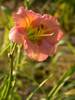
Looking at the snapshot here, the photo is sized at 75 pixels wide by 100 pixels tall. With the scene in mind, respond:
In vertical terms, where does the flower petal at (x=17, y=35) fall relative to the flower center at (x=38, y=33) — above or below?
above

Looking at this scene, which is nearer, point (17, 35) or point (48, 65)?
point (17, 35)

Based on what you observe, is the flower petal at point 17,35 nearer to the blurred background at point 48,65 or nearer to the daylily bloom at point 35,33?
the daylily bloom at point 35,33

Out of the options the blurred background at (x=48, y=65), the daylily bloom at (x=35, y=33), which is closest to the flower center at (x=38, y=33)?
the daylily bloom at (x=35, y=33)

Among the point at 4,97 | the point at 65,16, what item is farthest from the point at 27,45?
the point at 65,16

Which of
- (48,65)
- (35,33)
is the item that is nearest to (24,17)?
(35,33)

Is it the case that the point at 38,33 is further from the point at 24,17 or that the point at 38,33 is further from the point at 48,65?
the point at 48,65

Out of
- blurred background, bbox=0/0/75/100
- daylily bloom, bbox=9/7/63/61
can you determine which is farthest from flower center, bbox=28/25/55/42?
blurred background, bbox=0/0/75/100

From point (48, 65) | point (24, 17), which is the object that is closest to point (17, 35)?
point (24, 17)

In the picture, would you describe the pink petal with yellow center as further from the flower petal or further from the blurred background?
the blurred background

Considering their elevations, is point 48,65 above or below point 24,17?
below
